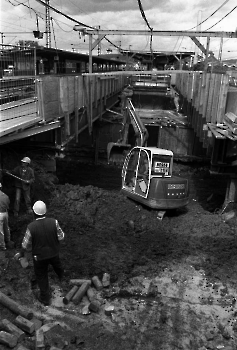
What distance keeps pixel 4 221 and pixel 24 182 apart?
2.49 meters

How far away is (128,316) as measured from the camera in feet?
22.6

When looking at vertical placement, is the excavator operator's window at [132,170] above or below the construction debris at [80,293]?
above

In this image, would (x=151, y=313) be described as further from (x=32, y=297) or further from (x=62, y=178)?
(x=62, y=178)

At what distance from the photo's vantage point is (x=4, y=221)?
8.39 m

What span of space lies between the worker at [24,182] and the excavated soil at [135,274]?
502 mm

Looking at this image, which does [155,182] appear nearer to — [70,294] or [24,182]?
[24,182]

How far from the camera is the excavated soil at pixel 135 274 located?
20.8 ft

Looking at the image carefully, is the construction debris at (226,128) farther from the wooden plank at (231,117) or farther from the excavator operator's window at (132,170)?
the excavator operator's window at (132,170)

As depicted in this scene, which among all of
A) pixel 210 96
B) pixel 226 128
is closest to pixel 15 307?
pixel 226 128

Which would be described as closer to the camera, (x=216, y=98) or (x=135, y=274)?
(x=135, y=274)

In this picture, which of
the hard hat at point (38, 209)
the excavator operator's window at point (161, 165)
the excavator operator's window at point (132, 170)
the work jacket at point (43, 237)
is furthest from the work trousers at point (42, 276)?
the excavator operator's window at point (132, 170)

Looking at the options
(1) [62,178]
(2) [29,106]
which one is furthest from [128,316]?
(1) [62,178]

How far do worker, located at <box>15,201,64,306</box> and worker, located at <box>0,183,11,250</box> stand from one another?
1.92 metres

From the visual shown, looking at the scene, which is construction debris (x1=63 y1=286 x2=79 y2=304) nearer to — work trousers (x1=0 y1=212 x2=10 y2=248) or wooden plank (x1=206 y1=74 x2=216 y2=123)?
work trousers (x1=0 y1=212 x2=10 y2=248)
